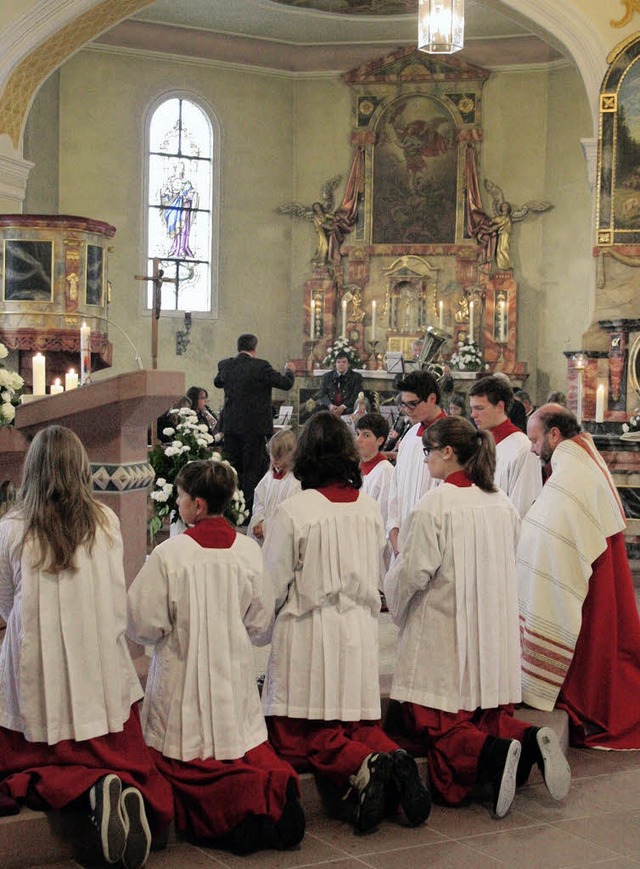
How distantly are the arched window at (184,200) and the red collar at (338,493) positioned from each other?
15197 millimetres

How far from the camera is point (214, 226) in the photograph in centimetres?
1998

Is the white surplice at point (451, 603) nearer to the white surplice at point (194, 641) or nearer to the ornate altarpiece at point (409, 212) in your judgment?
the white surplice at point (194, 641)

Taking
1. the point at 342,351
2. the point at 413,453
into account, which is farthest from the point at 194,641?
the point at 342,351

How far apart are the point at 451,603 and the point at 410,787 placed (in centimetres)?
77

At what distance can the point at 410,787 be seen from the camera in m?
4.32

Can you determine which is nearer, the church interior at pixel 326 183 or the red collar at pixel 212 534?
the red collar at pixel 212 534

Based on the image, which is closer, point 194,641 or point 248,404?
point 194,641

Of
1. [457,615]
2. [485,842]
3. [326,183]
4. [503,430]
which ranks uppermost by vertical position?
[326,183]

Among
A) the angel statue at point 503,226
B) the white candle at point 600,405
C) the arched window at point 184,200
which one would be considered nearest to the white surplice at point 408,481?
the white candle at point 600,405

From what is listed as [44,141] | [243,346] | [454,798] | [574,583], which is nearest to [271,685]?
[454,798]

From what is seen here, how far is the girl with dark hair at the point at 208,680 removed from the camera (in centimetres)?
412

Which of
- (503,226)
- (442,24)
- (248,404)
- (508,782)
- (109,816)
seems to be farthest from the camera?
(503,226)

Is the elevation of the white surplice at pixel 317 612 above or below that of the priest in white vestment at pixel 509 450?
below

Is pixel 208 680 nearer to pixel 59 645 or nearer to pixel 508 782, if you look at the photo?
pixel 59 645
